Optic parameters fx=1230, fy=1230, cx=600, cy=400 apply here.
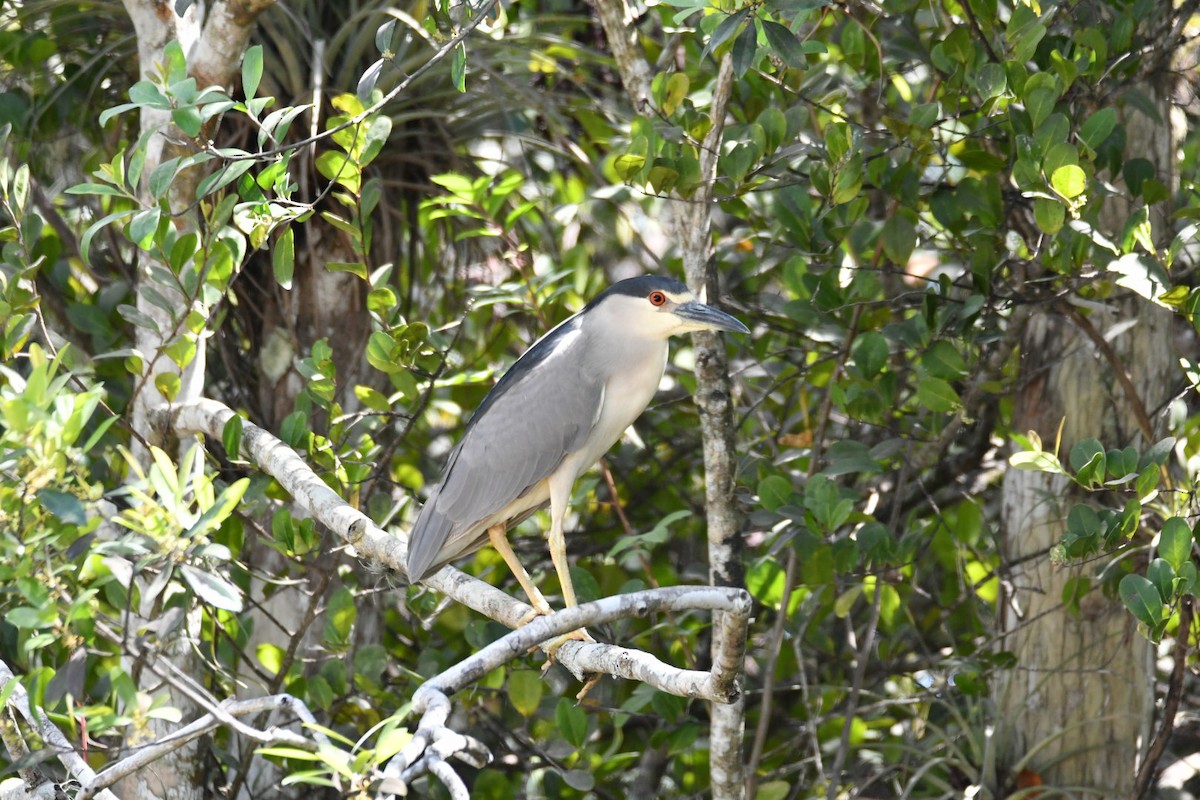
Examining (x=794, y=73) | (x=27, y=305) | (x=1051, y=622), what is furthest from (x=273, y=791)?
(x=794, y=73)

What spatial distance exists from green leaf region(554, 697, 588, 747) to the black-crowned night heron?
0.29 metres

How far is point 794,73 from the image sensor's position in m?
3.23

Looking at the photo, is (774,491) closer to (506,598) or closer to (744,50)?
(506,598)

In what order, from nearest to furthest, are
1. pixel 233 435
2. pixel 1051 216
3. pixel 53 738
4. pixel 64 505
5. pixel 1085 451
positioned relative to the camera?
pixel 64 505 < pixel 53 738 < pixel 1085 451 < pixel 1051 216 < pixel 233 435

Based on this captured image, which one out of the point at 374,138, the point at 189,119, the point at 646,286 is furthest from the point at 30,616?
the point at 646,286

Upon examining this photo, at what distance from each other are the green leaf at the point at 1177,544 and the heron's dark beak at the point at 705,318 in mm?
971

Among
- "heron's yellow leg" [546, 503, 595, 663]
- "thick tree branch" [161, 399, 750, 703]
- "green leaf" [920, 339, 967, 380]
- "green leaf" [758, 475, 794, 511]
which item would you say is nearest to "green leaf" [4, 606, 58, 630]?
"thick tree branch" [161, 399, 750, 703]

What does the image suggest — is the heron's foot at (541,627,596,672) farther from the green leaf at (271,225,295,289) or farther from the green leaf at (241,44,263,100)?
the green leaf at (241,44,263,100)

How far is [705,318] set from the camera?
9.43 feet

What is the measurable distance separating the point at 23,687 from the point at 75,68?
2326 mm

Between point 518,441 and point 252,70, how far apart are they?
3.51ft

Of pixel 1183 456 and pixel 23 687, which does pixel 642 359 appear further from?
pixel 23 687

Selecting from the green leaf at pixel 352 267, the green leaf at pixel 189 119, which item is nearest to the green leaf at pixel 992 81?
the green leaf at pixel 352 267

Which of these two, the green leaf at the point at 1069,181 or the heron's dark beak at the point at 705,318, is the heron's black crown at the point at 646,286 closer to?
the heron's dark beak at the point at 705,318
